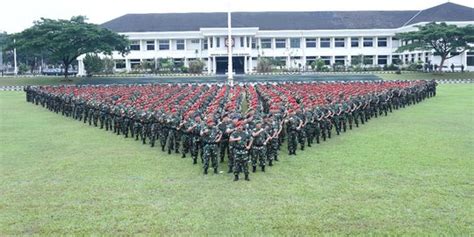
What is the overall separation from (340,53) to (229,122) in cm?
4837

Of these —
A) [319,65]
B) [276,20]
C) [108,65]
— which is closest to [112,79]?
[108,65]

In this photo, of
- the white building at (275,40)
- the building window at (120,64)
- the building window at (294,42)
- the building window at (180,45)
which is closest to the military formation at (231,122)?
the white building at (275,40)

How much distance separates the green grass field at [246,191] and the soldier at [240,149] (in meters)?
0.30

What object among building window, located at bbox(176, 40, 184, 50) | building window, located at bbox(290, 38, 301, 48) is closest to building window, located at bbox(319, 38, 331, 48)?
building window, located at bbox(290, 38, 301, 48)

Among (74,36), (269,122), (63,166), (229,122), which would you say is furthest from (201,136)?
(74,36)

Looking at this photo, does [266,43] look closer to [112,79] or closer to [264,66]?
[264,66]

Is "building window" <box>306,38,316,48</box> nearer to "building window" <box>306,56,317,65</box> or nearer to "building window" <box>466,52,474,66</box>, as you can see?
"building window" <box>306,56,317,65</box>

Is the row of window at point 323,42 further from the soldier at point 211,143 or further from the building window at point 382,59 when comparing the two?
the soldier at point 211,143

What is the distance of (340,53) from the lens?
5800cm

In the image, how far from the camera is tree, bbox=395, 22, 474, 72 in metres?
43.0

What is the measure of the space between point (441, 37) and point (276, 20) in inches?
810

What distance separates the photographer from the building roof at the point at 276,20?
189 feet

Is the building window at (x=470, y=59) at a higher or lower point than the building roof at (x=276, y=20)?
lower

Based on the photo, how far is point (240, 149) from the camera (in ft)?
32.6
